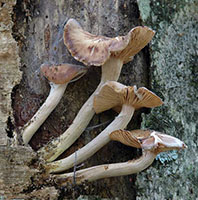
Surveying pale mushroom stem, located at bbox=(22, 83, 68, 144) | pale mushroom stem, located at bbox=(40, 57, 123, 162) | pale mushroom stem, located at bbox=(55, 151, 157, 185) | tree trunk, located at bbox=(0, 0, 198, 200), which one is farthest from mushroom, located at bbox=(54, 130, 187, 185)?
pale mushroom stem, located at bbox=(22, 83, 68, 144)

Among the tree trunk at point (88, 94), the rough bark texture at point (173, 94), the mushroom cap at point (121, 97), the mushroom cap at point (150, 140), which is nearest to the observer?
the mushroom cap at point (150, 140)

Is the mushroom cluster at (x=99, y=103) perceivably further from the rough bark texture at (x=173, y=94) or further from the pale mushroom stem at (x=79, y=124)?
the rough bark texture at (x=173, y=94)

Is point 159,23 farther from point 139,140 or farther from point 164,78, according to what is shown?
point 139,140

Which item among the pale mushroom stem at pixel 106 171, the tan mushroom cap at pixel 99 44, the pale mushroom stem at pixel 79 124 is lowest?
the pale mushroom stem at pixel 106 171

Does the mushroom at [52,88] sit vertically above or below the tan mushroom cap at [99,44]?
below

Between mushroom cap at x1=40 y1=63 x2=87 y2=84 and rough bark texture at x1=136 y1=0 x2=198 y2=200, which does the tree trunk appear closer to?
rough bark texture at x1=136 y1=0 x2=198 y2=200

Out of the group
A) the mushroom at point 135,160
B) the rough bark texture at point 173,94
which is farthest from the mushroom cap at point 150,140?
the rough bark texture at point 173,94

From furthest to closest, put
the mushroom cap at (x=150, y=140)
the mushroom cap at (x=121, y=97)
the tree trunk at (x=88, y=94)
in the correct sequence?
the tree trunk at (x=88, y=94) → the mushroom cap at (x=121, y=97) → the mushroom cap at (x=150, y=140)

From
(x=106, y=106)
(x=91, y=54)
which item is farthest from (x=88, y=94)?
(x=91, y=54)
